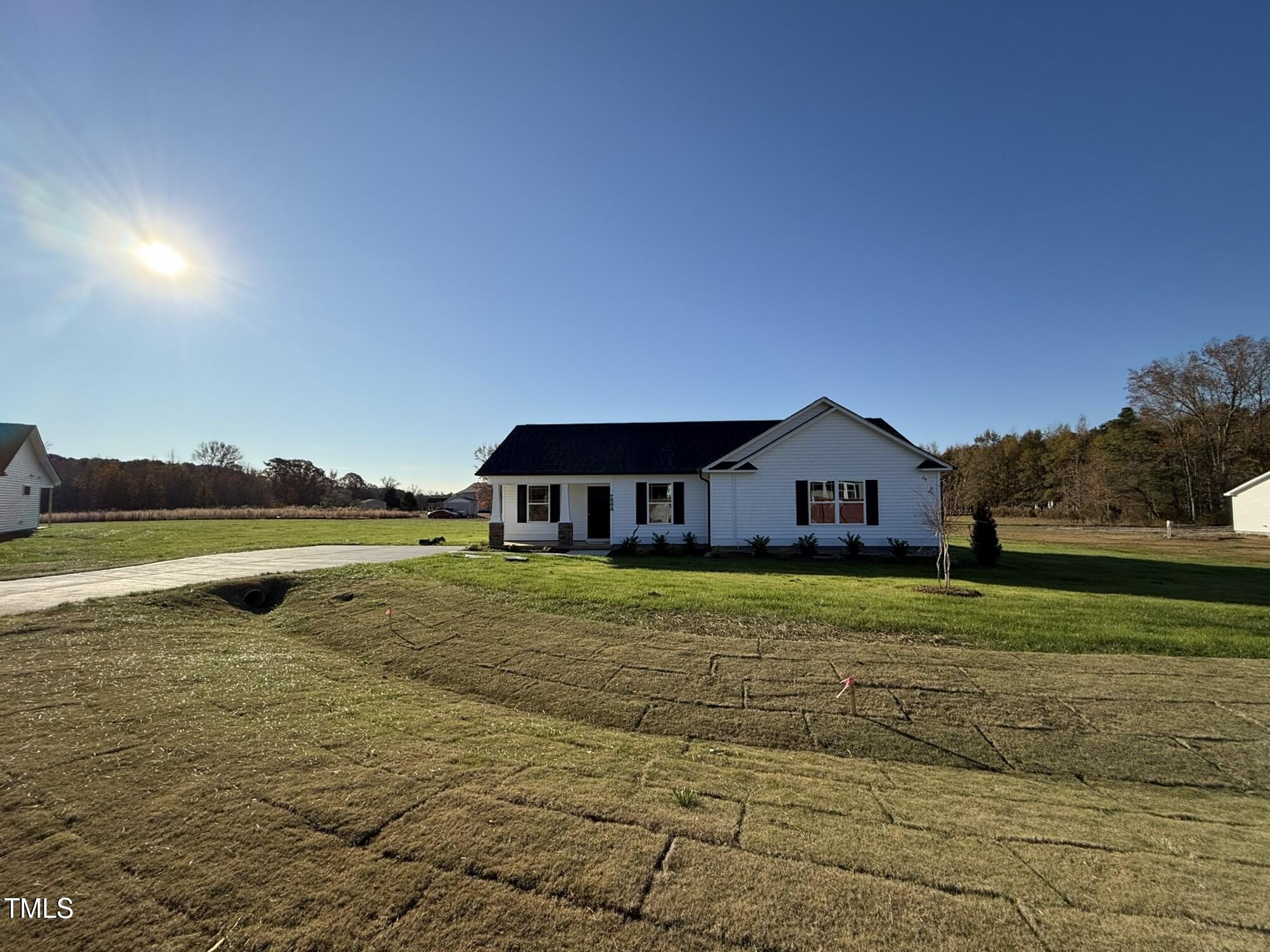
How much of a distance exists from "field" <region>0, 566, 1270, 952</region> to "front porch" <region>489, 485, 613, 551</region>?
13027mm

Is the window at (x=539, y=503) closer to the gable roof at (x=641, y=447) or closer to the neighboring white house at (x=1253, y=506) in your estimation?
the gable roof at (x=641, y=447)

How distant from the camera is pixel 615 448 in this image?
69.5 ft

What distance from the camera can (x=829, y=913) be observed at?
96.8 inches

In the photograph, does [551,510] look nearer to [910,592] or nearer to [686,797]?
[910,592]

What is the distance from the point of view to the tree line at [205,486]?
53406 millimetres

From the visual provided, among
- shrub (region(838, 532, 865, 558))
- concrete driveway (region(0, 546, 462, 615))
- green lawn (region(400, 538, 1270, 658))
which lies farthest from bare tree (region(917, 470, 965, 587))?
concrete driveway (region(0, 546, 462, 615))

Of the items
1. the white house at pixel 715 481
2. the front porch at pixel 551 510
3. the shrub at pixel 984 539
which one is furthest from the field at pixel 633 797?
the front porch at pixel 551 510

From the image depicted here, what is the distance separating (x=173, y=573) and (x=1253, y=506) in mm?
48726

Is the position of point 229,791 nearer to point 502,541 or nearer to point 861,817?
point 861,817

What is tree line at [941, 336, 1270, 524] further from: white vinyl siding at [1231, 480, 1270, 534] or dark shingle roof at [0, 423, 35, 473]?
dark shingle roof at [0, 423, 35, 473]

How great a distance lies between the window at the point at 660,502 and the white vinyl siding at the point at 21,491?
3013 centimetres

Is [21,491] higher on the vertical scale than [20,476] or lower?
lower

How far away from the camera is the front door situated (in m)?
20.8

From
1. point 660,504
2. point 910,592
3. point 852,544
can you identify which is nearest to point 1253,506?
point 852,544
